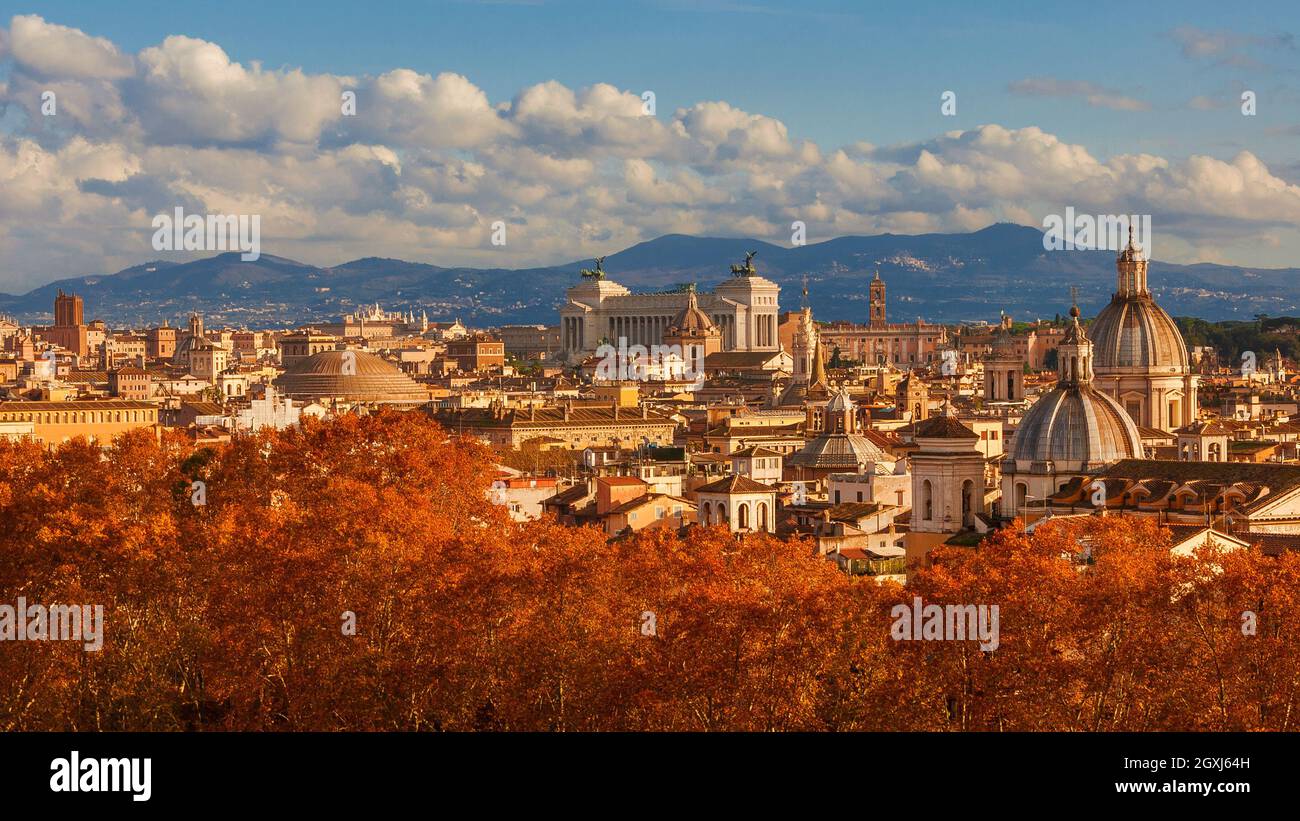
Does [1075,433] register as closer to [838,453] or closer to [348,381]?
[838,453]

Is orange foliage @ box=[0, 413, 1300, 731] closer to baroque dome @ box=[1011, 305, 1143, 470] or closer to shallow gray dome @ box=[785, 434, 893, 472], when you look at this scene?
baroque dome @ box=[1011, 305, 1143, 470]

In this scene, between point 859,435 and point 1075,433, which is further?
point 859,435

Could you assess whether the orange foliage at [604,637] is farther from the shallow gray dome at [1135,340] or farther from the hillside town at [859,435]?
the shallow gray dome at [1135,340]

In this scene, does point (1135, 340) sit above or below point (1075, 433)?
above

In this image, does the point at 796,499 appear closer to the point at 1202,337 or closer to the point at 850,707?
the point at 850,707

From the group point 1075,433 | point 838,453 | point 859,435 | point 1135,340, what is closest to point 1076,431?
point 1075,433

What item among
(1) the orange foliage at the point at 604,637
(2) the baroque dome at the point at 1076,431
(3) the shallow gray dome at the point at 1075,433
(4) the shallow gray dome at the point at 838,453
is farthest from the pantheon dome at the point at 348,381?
(1) the orange foliage at the point at 604,637
